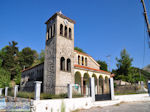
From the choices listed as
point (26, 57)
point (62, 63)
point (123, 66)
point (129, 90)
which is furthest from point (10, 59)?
point (129, 90)

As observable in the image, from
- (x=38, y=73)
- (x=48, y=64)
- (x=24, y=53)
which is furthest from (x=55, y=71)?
(x=24, y=53)

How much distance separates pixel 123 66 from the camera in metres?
25.2

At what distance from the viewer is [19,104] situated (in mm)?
8195

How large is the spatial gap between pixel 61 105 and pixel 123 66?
20.3m

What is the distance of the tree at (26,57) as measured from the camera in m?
43.6

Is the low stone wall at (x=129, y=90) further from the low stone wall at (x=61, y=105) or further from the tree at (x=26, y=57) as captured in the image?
the tree at (x=26, y=57)

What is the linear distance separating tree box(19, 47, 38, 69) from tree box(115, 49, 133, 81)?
32.7 meters

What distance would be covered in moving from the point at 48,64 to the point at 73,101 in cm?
786

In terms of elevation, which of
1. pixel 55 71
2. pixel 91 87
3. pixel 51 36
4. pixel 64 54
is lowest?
pixel 91 87

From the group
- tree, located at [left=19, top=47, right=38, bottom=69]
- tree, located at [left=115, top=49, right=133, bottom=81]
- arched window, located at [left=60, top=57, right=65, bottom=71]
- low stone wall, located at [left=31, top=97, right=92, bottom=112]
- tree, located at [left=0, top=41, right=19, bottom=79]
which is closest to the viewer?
low stone wall, located at [left=31, top=97, right=92, bottom=112]

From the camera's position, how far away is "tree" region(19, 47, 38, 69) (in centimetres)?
4361

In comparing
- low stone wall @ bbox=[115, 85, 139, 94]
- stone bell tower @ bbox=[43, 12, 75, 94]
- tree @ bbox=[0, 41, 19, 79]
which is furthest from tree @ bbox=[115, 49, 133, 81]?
tree @ bbox=[0, 41, 19, 79]

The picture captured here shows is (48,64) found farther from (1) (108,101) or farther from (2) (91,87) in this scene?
Result: (1) (108,101)

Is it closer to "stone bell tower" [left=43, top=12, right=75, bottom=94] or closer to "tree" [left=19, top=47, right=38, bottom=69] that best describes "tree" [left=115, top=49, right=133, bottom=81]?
"stone bell tower" [left=43, top=12, right=75, bottom=94]
